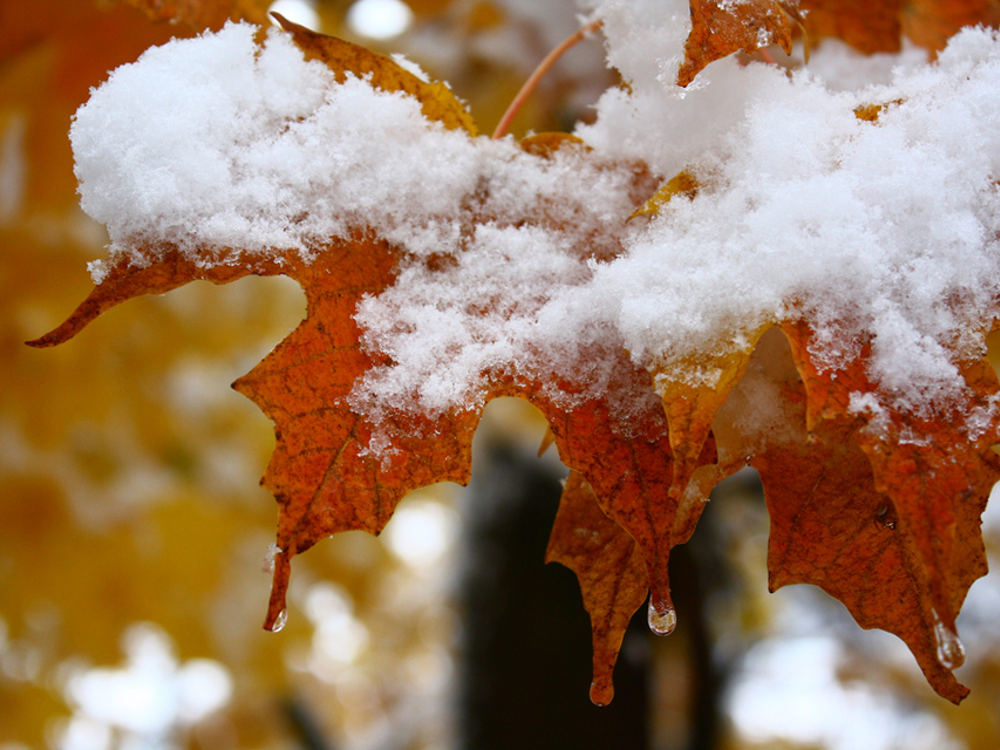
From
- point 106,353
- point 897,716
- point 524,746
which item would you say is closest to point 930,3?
point 524,746

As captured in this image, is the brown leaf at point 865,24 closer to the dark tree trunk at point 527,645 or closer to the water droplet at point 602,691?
the water droplet at point 602,691

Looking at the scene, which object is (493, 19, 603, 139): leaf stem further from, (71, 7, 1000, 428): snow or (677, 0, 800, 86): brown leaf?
(677, 0, 800, 86): brown leaf

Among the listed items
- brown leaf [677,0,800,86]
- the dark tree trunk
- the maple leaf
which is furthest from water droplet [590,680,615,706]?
the dark tree trunk

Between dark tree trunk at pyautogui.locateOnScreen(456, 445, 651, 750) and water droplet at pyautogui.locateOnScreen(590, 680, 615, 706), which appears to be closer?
water droplet at pyautogui.locateOnScreen(590, 680, 615, 706)

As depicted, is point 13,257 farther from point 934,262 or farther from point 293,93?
point 934,262

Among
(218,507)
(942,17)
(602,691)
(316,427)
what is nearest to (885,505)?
(602,691)

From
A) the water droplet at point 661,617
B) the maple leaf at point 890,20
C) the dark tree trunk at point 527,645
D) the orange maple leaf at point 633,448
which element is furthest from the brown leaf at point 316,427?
the dark tree trunk at point 527,645

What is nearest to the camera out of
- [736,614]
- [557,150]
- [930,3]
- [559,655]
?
[557,150]
